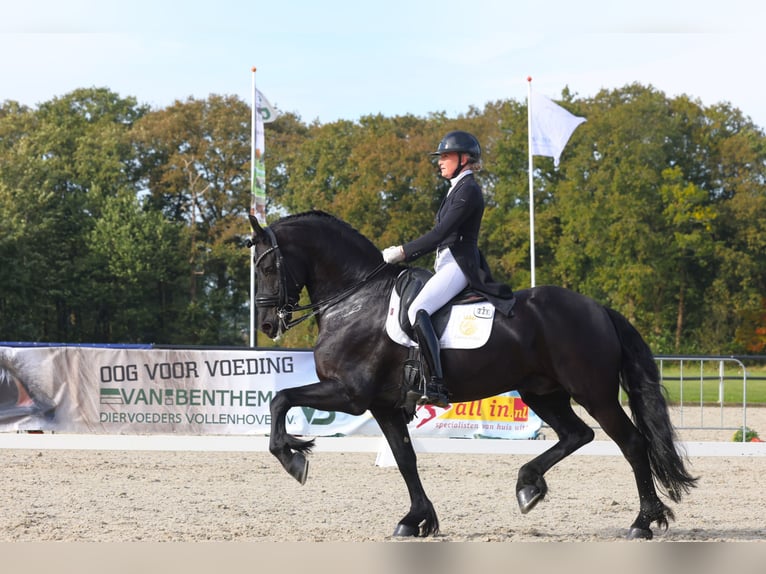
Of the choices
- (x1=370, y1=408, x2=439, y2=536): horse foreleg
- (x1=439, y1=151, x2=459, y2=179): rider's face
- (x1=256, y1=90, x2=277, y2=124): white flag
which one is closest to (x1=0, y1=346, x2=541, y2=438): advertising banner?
(x1=370, y1=408, x2=439, y2=536): horse foreleg

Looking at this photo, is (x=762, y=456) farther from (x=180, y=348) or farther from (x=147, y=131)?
(x=147, y=131)

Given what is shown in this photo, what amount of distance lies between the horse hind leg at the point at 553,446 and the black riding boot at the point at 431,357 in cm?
83

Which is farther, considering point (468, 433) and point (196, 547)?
point (468, 433)

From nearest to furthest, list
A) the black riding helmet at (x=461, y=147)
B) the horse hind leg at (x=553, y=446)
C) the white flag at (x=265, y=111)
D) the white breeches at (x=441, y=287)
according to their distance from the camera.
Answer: the white breeches at (x=441, y=287)
the horse hind leg at (x=553, y=446)
the black riding helmet at (x=461, y=147)
the white flag at (x=265, y=111)

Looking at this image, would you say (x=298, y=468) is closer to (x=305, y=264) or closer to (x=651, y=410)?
(x=305, y=264)

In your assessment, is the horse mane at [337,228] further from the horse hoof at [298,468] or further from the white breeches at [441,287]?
the horse hoof at [298,468]

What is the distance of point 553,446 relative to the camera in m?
7.59

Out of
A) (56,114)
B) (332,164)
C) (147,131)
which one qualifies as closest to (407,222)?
(332,164)

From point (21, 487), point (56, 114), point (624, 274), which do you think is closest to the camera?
point (21, 487)

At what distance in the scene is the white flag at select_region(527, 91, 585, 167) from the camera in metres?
27.7

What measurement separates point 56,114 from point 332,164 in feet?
48.7

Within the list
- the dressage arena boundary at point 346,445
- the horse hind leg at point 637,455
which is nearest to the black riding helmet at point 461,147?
the horse hind leg at point 637,455

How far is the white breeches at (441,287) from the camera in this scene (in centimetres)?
719

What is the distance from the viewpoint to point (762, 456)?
13.8m
